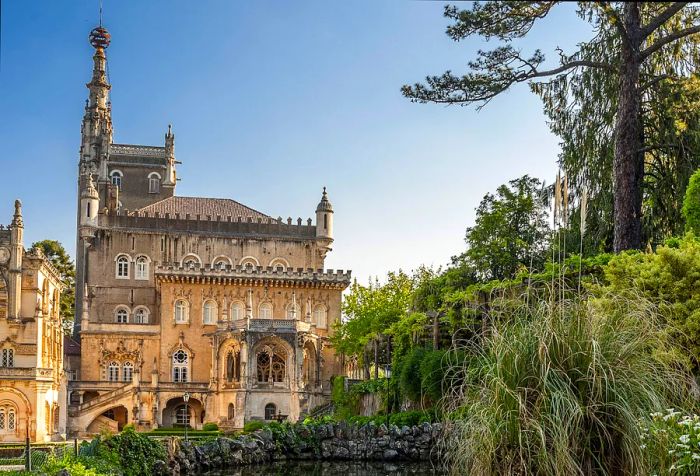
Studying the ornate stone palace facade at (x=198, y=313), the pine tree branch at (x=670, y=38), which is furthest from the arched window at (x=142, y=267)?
the pine tree branch at (x=670, y=38)

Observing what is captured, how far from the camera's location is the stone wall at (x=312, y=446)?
1961 centimetres

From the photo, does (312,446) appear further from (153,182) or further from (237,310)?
(153,182)

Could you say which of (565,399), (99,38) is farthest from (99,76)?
(565,399)

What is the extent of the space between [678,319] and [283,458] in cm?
1154

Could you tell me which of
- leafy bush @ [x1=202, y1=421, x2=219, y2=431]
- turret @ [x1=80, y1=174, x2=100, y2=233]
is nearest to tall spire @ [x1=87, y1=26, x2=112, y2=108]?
turret @ [x1=80, y1=174, x2=100, y2=233]

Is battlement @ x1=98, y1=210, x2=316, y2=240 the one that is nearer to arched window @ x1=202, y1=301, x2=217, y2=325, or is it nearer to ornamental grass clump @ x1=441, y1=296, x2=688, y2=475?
arched window @ x1=202, y1=301, x2=217, y2=325

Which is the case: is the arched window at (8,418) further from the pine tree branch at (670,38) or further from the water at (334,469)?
the pine tree branch at (670,38)

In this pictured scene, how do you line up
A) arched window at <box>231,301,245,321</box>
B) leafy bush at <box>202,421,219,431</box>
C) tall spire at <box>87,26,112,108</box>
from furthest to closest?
tall spire at <box>87,26,112,108</box> → arched window at <box>231,301,245,321</box> → leafy bush at <box>202,421,219,431</box>

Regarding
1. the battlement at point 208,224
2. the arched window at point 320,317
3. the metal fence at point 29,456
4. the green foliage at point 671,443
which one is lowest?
the metal fence at point 29,456

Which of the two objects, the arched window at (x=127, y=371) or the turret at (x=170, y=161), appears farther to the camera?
the turret at (x=170, y=161)

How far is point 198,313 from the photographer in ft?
161

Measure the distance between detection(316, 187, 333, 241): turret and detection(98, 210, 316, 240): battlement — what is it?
20.0 inches

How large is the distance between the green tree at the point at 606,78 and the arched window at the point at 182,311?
2870 centimetres

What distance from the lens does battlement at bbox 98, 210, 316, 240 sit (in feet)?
169
